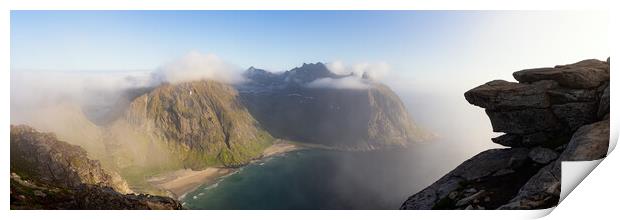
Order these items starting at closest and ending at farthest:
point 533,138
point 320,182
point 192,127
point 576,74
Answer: point 576,74, point 533,138, point 320,182, point 192,127

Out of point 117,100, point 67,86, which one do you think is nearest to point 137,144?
point 117,100

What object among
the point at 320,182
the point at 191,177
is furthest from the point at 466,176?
the point at 191,177

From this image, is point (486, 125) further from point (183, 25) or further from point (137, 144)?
point (183, 25)

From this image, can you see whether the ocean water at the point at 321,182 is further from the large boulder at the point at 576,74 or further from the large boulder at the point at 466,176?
the large boulder at the point at 576,74

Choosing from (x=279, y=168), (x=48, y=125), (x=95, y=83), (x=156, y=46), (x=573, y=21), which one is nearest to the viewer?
(x=573, y=21)

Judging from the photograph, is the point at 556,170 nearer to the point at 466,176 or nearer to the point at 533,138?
the point at 533,138
